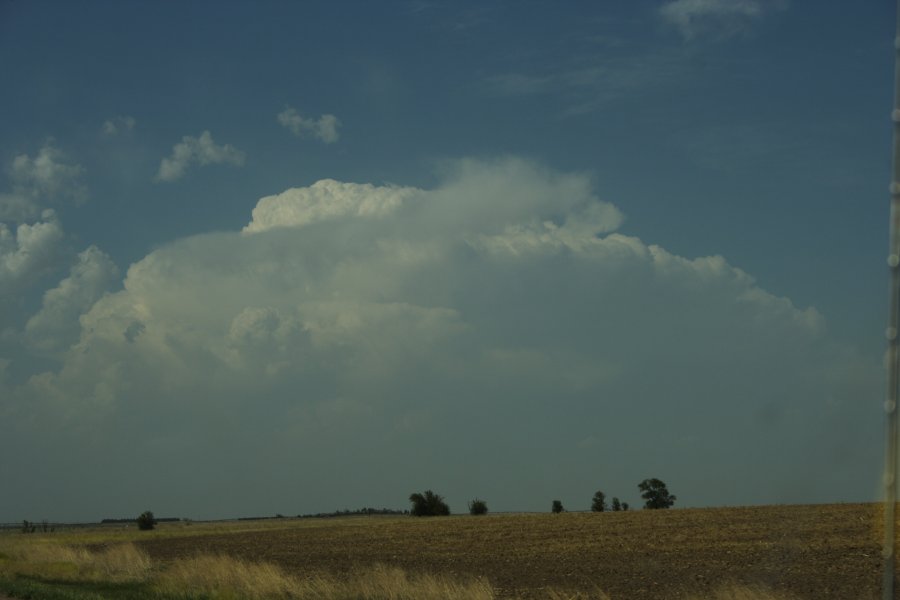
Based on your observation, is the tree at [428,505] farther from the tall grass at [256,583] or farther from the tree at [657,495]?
the tall grass at [256,583]

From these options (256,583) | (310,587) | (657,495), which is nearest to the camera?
(310,587)

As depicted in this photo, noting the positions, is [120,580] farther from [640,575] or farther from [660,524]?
[660,524]

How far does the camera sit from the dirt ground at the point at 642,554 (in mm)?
27297

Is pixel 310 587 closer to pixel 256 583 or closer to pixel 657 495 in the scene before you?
pixel 256 583

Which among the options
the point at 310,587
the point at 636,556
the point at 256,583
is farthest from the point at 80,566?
the point at 636,556

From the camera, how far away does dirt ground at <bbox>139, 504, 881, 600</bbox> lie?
27.3 metres

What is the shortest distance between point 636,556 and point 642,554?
0.92 meters

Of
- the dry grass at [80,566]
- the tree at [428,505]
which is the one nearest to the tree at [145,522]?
the tree at [428,505]

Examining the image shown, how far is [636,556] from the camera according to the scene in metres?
39.0

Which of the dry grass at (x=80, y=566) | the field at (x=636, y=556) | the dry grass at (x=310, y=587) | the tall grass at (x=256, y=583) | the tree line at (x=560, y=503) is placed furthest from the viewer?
the tree line at (x=560, y=503)

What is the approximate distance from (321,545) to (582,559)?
90.9 ft

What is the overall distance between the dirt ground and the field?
60mm

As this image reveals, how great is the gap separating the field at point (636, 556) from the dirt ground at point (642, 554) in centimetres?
6

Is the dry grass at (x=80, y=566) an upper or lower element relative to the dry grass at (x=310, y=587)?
lower
